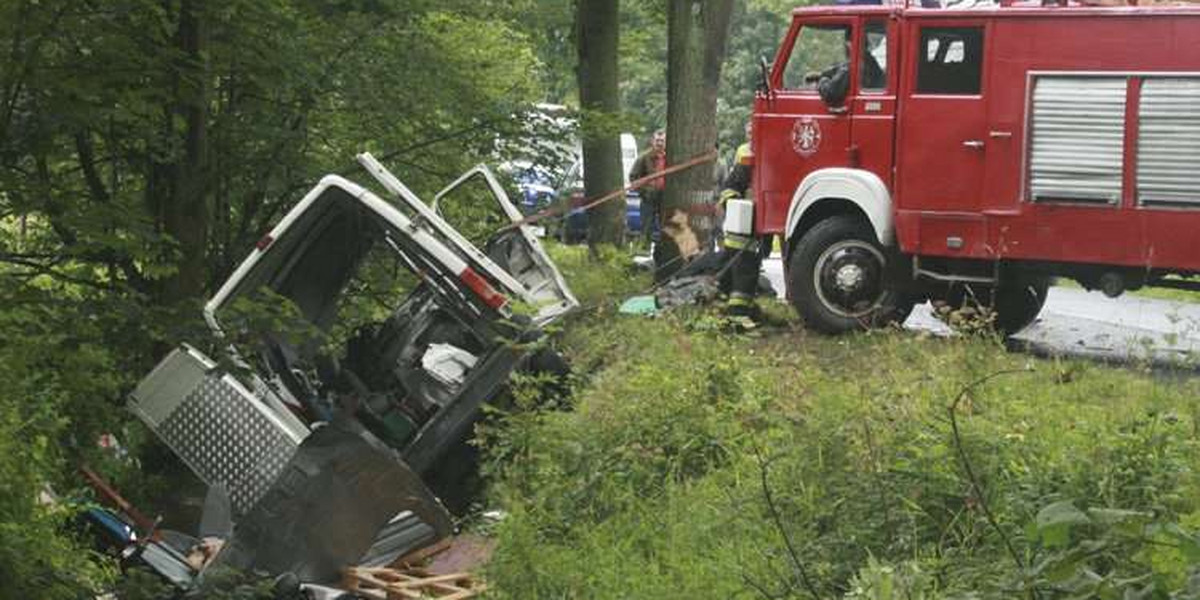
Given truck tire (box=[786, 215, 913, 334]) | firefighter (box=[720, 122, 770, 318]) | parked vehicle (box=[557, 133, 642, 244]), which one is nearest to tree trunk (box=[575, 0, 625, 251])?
parked vehicle (box=[557, 133, 642, 244])

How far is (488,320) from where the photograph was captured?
10992mm

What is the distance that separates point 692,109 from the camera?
1683cm

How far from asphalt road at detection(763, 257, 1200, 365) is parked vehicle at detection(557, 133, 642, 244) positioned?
212cm

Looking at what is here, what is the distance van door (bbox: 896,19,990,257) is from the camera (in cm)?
1224

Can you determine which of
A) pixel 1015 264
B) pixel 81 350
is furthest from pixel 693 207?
pixel 81 350

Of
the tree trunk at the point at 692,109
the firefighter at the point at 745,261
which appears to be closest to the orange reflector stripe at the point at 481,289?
the firefighter at the point at 745,261

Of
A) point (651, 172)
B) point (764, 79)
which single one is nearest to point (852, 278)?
point (764, 79)

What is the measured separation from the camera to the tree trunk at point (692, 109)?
16547mm

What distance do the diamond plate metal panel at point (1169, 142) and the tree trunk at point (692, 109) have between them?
550cm

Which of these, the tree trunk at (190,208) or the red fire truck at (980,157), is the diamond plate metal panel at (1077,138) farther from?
the tree trunk at (190,208)

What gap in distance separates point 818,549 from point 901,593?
1041 mm

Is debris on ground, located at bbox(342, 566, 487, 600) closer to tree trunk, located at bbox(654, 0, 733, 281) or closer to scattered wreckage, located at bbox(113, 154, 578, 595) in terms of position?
scattered wreckage, located at bbox(113, 154, 578, 595)

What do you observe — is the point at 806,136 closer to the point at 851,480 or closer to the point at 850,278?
the point at 850,278

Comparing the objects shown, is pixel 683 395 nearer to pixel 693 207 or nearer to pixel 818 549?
pixel 818 549
